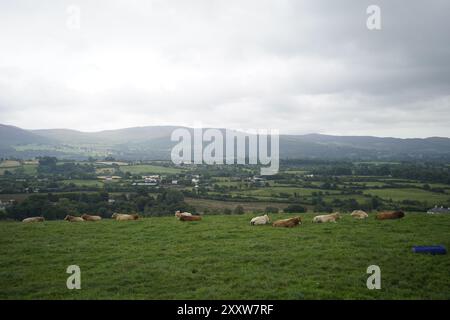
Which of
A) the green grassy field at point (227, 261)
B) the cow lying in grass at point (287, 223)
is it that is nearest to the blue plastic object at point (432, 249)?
the green grassy field at point (227, 261)

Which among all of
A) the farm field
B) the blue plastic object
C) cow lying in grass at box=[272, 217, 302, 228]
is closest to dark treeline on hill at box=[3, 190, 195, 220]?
cow lying in grass at box=[272, 217, 302, 228]

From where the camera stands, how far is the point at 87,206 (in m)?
39.8

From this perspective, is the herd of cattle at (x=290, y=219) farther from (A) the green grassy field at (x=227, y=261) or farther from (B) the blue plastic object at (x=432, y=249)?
(B) the blue plastic object at (x=432, y=249)

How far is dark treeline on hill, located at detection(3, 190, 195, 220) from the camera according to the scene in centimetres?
3195

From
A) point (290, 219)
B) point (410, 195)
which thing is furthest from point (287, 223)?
point (410, 195)

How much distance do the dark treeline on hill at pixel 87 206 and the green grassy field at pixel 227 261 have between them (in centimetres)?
1442

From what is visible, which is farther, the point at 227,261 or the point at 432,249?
the point at 432,249

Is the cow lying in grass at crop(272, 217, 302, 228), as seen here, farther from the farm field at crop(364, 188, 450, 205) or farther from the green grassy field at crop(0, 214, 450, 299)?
the farm field at crop(364, 188, 450, 205)

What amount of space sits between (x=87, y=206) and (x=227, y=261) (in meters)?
31.9

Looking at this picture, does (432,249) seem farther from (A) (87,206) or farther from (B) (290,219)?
(A) (87,206)

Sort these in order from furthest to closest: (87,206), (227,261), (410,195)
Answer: (410,195), (87,206), (227,261)

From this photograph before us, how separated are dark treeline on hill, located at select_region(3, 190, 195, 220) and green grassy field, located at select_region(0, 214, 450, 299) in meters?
14.4

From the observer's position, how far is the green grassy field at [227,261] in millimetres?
9633
